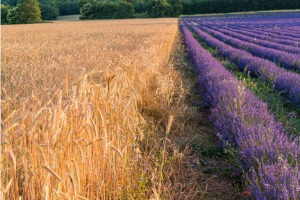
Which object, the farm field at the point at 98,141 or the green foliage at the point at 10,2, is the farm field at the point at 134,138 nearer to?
the farm field at the point at 98,141

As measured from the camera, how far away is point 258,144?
352cm

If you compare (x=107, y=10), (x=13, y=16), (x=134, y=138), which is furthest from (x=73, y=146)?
(x=107, y=10)

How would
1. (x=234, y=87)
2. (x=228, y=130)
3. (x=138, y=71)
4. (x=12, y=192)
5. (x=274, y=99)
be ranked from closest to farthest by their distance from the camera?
(x=12, y=192), (x=228, y=130), (x=234, y=87), (x=138, y=71), (x=274, y=99)

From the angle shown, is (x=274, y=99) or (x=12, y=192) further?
(x=274, y=99)

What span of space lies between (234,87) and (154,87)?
6.40ft

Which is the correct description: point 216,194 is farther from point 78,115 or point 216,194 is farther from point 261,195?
point 78,115

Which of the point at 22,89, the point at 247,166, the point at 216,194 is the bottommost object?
the point at 216,194

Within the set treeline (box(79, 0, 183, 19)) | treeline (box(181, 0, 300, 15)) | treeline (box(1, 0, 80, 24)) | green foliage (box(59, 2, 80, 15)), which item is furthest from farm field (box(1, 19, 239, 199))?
green foliage (box(59, 2, 80, 15))

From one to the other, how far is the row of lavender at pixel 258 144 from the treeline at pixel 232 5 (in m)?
70.1

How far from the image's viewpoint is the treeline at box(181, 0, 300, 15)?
2744 inches

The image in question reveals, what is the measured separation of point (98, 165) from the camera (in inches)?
107

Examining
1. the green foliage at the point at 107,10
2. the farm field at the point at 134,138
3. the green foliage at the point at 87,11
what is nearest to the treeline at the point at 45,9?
the green foliage at the point at 87,11

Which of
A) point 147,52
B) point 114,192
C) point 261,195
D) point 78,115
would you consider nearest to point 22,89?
point 78,115

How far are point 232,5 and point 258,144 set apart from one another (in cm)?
7384
